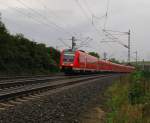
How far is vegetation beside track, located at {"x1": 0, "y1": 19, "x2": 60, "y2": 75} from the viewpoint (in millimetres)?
46875

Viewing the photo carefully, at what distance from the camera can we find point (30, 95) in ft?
58.6

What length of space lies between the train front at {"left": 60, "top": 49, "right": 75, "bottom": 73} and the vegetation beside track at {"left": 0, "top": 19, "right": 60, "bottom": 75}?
15.3 feet

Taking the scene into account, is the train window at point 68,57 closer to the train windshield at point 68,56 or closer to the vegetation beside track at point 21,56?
the train windshield at point 68,56

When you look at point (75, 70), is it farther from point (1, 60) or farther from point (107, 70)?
point (107, 70)

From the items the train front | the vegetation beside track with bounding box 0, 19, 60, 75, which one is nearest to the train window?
the train front

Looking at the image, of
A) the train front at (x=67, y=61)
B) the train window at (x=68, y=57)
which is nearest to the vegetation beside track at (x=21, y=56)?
the train front at (x=67, y=61)

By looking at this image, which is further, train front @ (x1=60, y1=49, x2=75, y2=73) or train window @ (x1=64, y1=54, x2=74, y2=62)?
train window @ (x1=64, y1=54, x2=74, y2=62)

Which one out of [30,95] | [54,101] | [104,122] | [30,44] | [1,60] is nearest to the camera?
[104,122]

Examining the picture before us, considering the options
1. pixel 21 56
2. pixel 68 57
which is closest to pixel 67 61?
pixel 68 57

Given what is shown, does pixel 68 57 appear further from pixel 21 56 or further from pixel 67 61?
pixel 21 56

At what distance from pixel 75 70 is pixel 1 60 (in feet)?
26.5

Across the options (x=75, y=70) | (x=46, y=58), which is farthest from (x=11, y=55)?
(x=46, y=58)

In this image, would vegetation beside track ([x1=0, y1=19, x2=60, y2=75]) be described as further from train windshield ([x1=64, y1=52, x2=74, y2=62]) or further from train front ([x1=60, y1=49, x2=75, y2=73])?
train windshield ([x1=64, y1=52, x2=74, y2=62])

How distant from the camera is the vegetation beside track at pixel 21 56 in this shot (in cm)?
4688
